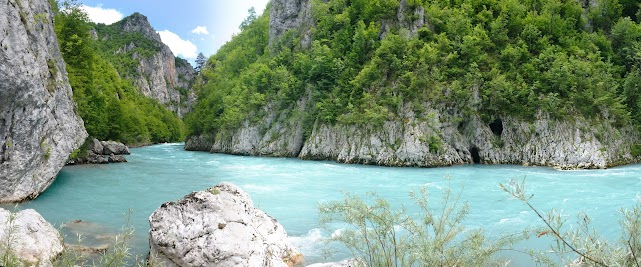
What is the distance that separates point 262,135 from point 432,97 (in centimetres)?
2088

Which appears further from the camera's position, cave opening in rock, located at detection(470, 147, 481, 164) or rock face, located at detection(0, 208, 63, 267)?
cave opening in rock, located at detection(470, 147, 481, 164)

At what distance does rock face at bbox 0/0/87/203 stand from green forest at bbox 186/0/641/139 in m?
24.4

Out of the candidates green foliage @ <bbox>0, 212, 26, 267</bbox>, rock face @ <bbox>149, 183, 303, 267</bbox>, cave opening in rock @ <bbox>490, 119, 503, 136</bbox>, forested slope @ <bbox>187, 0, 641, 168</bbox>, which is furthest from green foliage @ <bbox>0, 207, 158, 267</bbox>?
cave opening in rock @ <bbox>490, 119, 503, 136</bbox>

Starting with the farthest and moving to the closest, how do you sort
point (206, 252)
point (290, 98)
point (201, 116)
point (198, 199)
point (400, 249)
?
point (201, 116) → point (290, 98) → point (198, 199) → point (206, 252) → point (400, 249)

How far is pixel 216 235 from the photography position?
783 cm

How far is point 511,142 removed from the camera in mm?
32562

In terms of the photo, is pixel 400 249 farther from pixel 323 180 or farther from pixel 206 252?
pixel 323 180

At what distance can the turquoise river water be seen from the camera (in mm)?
11922

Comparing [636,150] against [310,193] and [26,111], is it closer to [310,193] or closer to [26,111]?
[310,193]

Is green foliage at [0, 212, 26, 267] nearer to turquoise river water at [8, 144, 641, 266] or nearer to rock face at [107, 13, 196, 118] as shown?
turquoise river water at [8, 144, 641, 266]

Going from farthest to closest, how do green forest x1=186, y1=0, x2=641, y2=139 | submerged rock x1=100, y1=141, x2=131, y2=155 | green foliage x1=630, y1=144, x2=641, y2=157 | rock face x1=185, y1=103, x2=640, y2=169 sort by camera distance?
submerged rock x1=100, y1=141, x2=131, y2=155 → green forest x1=186, y1=0, x2=641, y2=139 → green foliage x1=630, y1=144, x2=641, y2=157 → rock face x1=185, y1=103, x2=640, y2=169

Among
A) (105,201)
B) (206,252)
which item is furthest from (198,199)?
(105,201)

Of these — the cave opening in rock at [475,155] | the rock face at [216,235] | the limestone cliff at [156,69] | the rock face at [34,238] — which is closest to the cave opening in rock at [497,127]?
the cave opening in rock at [475,155]

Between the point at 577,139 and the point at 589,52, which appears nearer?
the point at 577,139
